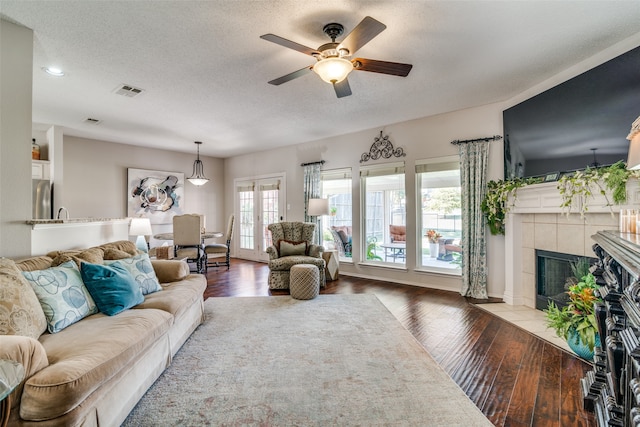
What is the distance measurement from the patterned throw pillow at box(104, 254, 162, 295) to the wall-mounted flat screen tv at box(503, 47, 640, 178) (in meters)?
4.37

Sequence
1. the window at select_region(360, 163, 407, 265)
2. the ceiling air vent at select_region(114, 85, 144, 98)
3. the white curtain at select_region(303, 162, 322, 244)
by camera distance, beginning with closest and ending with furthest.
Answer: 1. the ceiling air vent at select_region(114, 85, 144, 98)
2. the window at select_region(360, 163, 407, 265)
3. the white curtain at select_region(303, 162, 322, 244)

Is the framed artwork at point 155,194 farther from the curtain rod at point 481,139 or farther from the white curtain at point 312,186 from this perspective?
the curtain rod at point 481,139

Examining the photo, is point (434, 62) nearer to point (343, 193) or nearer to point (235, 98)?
point (235, 98)

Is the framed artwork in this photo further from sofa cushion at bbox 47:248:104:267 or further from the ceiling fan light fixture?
the ceiling fan light fixture

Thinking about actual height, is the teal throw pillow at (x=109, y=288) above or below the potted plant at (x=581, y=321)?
above

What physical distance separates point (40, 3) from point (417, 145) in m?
4.53

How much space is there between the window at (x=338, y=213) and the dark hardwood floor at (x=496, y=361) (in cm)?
166

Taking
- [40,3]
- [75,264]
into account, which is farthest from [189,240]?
[40,3]

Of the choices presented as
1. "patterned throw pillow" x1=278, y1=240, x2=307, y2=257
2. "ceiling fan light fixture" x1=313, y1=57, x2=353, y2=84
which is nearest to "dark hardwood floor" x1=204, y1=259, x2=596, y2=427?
"patterned throw pillow" x1=278, y1=240, x2=307, y2=257

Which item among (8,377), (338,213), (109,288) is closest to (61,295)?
(109,288)

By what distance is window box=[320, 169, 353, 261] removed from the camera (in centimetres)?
581

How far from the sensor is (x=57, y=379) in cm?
131

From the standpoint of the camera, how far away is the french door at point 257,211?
7.08 m

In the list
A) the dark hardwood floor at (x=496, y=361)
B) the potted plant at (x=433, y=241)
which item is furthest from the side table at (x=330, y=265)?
the potted plant at (x=433, y=241)
